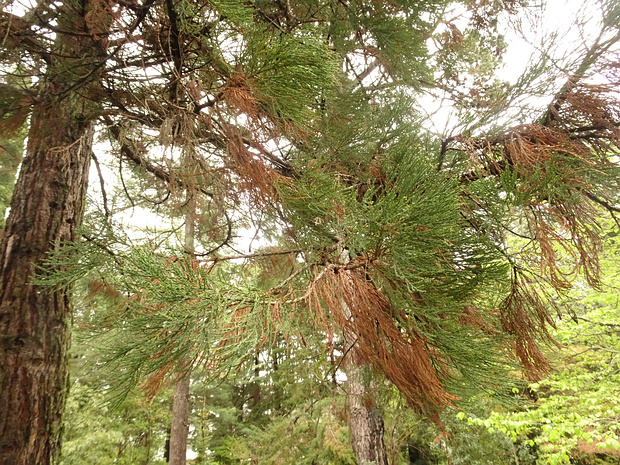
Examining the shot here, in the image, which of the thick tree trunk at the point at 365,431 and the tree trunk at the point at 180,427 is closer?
the thick tree trunk at the point at 365,431

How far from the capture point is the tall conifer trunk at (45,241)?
1947mm

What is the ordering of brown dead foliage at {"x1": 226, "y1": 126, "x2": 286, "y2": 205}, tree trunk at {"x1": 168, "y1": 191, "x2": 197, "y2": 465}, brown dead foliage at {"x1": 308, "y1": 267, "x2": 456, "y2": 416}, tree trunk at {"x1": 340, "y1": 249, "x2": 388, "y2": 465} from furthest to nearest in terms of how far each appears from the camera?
tree trunk at {"x1": 168, "y1": 191, "x2": 197, "y2": 465}, tree trunk at {"x1": 340, "y1": 249, "x2": 388, "y2": 465}, brown dead foliage at {"x1": 226, "y1": 126, "x2": 286, "y2": 205}, brown dead foliage at {"x1": 308, "y1": 267, "x2": 456, "y2": 416}


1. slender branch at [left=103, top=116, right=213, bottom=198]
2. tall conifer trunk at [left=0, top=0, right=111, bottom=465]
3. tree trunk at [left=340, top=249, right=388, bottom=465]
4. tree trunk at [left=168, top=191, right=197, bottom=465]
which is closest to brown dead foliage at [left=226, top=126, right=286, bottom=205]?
slender branch at [left=103, top=116, right=213, bottom=198]

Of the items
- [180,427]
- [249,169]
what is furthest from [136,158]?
[180,427]

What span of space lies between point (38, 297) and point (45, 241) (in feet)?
1.23

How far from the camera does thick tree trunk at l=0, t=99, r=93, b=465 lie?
1.94m

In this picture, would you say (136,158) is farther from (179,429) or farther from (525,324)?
(179,429)

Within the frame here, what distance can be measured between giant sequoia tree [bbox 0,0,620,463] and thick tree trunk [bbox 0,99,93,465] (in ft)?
0.03

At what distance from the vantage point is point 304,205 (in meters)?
2.11

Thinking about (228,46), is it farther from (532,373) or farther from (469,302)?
(532,373)

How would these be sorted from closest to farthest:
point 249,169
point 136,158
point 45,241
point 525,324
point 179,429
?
point 525,324
point 45,241
point 249,169
point 136,158
point 179,429

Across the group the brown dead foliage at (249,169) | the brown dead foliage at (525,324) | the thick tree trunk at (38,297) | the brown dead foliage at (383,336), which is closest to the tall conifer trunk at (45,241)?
the thick tree trunk at (38,297)

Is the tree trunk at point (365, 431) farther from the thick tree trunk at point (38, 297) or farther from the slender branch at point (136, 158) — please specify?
the thick tree trunk at point (38, 297)

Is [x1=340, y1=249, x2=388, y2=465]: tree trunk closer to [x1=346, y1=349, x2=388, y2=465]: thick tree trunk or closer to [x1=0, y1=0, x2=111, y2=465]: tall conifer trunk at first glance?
[x1=346, y1=349, x2=388, y2=465]: thick tree trunk
